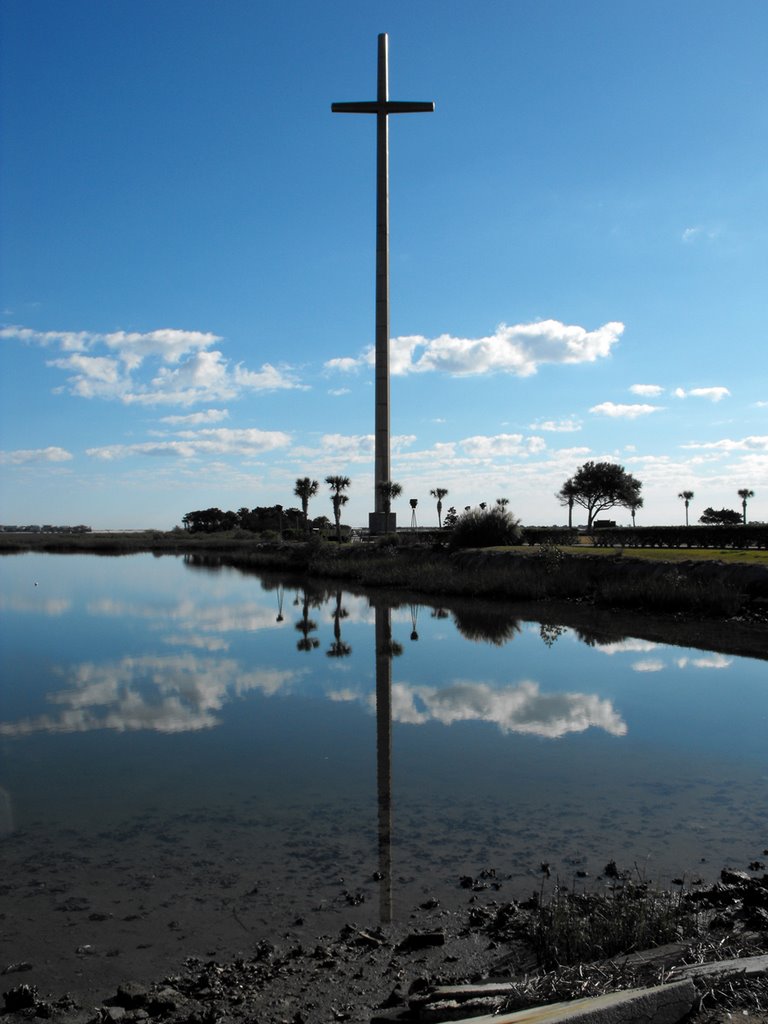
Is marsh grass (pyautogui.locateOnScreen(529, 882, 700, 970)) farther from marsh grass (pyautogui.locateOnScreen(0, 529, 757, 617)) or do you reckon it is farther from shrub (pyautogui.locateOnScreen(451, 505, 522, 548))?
shrub (pyautogui.locateOnScreen(451, 505, 522, 548))

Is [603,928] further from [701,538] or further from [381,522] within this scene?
[381,522]

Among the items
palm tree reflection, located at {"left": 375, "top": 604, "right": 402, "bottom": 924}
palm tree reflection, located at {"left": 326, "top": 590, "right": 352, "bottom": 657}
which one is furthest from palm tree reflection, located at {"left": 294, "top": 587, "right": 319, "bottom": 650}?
palm tree reflection, located at {"left": 375, "top": 604, "right": 402, "bottom": 924}

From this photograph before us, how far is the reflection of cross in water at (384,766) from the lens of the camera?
6.21 m

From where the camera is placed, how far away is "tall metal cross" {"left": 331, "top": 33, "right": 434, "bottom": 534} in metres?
56.1

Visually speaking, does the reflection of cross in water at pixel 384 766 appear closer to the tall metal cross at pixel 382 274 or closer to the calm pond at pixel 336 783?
the calm pond at pixel 336 783

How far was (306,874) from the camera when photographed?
6516mm

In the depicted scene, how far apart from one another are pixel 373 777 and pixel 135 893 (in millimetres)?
3498

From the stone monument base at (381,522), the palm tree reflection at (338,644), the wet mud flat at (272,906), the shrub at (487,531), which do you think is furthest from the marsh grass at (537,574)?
the wet mud flat at (272,906)

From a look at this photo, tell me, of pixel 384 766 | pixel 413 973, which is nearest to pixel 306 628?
pixel 384 766

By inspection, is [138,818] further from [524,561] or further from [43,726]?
[524,561]

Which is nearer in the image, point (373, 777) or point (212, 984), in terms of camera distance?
point (212, 984)

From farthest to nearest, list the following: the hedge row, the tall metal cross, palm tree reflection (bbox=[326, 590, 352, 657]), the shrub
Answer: the tall metal cross < the shrub < the hedge row < palm tree reflection (bbox=[326, 590, 352, 657])

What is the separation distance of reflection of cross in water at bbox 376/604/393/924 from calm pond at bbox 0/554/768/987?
0.03 m

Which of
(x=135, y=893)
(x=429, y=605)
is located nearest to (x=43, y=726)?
(x=135, y=893)
